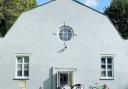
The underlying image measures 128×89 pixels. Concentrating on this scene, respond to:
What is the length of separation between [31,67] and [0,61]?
7.74ft

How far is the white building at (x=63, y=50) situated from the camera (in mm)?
34812

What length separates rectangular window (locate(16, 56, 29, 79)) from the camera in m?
35.0

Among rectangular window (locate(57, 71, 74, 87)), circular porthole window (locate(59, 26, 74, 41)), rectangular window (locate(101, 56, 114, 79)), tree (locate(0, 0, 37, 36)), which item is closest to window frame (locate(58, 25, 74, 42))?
circular porthole window (locate(59, 26, 74, 41))

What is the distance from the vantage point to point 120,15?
52.2m

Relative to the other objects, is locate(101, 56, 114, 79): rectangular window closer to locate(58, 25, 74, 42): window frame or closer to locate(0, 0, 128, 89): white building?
locate(0, 0, 128, 89): white building

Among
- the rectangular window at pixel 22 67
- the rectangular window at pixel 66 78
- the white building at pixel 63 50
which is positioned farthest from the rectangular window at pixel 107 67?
the rectangular window at pixel 22 67

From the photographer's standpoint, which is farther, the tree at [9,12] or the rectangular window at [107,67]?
the tree at [9,12]

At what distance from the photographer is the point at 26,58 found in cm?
3506

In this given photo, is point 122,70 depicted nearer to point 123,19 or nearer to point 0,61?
point 0,61

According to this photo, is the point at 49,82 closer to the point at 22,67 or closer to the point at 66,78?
the point at 66,78

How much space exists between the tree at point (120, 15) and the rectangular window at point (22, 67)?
19.5 m

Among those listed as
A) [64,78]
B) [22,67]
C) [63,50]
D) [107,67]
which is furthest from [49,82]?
[107,67]

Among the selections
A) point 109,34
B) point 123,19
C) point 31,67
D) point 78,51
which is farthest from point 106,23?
point 123,19

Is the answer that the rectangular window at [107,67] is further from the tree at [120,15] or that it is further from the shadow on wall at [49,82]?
the tree at [120,15]
